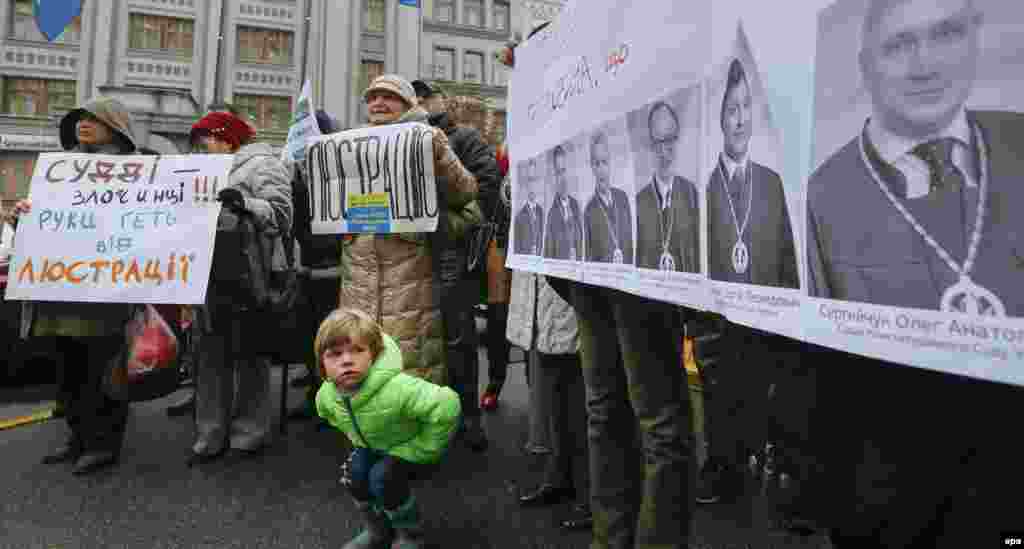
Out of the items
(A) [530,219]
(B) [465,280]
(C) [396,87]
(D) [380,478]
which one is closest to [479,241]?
(B) [465,280]

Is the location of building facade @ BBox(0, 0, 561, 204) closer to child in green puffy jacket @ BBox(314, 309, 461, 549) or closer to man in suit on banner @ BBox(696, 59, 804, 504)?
child in green puffy jacket @ BBox(314, 309, 461, 549)

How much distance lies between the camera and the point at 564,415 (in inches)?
100

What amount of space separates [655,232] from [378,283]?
5.09ft

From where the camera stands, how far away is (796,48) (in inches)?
36.9

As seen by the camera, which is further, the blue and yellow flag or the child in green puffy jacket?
the blue and yellow flag

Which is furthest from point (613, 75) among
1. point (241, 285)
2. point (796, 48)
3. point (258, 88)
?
point (258, 88)

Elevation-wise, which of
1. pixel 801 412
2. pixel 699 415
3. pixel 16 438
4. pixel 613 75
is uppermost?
pixel 613 75

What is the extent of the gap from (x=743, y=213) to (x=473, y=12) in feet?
102

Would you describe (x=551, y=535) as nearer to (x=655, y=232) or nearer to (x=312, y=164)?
(x=655, y=232)

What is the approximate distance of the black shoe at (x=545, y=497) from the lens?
2.52 m

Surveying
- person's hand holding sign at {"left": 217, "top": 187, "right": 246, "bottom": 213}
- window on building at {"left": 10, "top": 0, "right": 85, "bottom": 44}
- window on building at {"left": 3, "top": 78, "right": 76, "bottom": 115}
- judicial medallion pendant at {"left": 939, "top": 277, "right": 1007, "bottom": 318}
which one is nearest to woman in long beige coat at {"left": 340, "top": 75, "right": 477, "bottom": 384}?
person's hand holding sign at {"left": 217, "top": 187, "right": 246, "bottom": 213}

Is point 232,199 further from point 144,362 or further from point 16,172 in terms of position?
point 16,172

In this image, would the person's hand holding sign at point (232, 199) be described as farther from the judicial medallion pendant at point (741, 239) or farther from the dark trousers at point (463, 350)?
the judicial medallion pendant at point (741, 239)

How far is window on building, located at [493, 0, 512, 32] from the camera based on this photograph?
98.2ft
